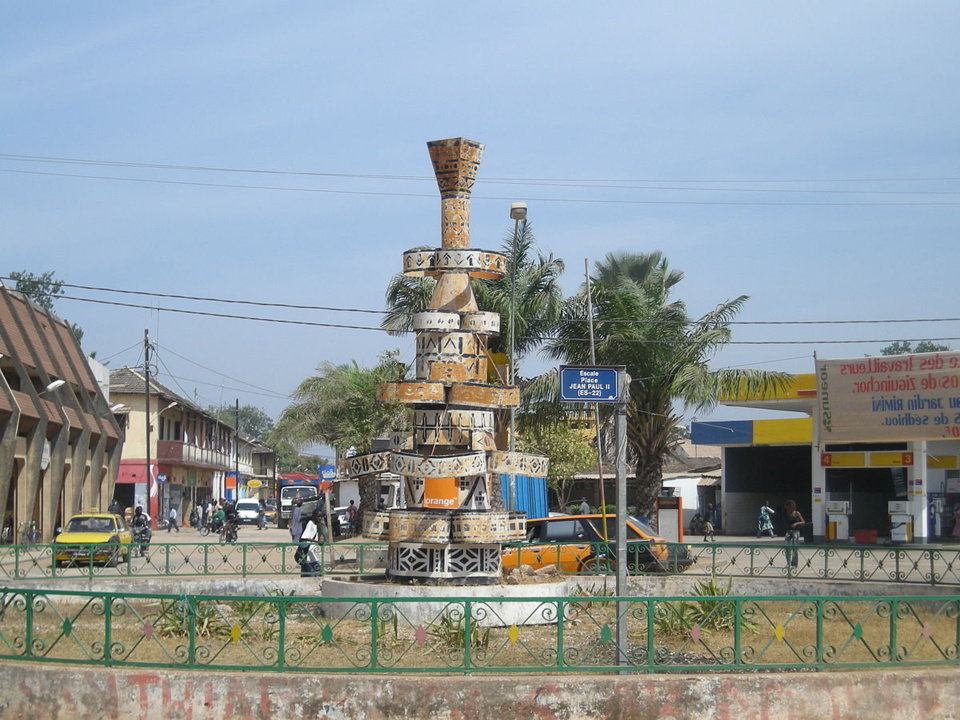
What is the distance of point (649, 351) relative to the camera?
28875 mm

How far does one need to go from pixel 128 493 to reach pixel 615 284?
42.0 metres

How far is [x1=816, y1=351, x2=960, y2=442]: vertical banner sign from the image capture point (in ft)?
100

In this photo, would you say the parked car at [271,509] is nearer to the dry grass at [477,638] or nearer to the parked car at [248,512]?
the parked car at [248,512]

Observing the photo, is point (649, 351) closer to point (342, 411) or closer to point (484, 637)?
point (484, 637)

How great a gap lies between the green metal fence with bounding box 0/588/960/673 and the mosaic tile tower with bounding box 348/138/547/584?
104 inches

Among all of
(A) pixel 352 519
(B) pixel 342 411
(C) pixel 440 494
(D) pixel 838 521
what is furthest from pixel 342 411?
(C) pixel 440 494

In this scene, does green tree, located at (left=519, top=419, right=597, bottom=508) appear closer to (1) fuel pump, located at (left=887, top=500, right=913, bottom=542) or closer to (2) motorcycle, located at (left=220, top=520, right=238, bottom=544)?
(2) motorcycle, located at (left=220, top=520, right=238, bottom=544)

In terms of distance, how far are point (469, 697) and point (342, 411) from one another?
136 feet

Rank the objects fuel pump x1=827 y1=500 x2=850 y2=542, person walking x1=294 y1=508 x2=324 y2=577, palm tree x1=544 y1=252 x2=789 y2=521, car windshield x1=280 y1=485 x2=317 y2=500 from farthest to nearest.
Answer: car windshield x1=280 y1=485 x2=317 y2=500 → fuel pump x1=827 y1=500 x2=850 y2=542 → palm tree x1=544 y1=252 x2=789 y2=521 → person walking x1=294 y1=508 x2=324 y2=577

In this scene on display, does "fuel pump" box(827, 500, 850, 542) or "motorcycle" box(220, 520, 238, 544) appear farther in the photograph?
"motorcycle" box(220, 520, 238, 544)

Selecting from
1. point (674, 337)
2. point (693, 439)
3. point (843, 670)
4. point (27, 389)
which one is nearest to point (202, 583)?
point (843, 670)

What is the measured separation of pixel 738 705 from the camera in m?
9.96

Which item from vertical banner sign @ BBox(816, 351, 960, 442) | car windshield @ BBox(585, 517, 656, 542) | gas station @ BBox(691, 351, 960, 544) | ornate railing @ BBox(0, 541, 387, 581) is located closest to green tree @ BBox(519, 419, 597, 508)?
gas station @ BBox(691, 351, 960, 544)

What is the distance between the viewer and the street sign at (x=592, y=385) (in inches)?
435
